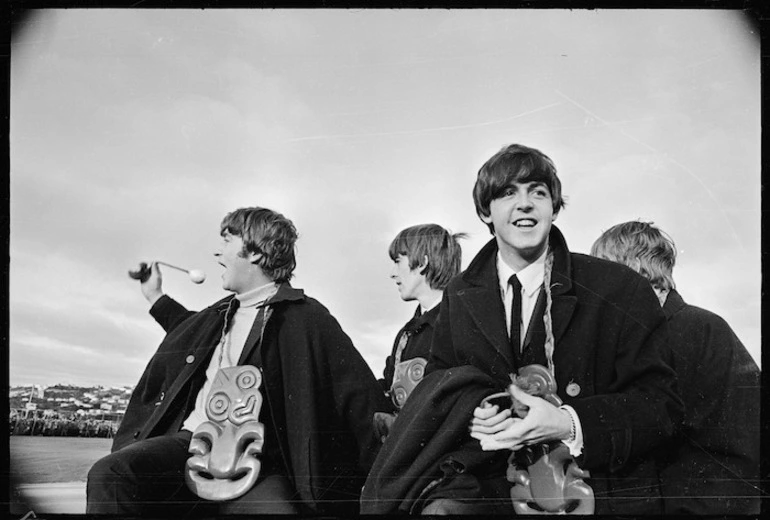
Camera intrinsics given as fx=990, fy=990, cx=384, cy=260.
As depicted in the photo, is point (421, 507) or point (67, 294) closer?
point (421, 507)

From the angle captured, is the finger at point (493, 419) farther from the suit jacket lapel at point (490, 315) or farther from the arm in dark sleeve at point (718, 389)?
the arm in dark sleeve at point (718, 389)

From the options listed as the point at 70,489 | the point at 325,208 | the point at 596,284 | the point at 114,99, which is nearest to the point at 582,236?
the point at 596,284

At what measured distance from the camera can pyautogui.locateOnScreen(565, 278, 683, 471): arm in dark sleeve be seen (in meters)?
3.24

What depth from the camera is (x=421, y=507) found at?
10.8 ft

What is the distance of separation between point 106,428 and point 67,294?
1.62 feet

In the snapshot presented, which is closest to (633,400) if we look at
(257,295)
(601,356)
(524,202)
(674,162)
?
(601,356)

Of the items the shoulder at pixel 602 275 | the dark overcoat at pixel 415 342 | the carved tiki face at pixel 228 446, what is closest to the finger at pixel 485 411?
the dark overcoat at pixel 415 342

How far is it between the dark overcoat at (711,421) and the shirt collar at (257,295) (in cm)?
136

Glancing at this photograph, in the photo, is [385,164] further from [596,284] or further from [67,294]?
[67,294]

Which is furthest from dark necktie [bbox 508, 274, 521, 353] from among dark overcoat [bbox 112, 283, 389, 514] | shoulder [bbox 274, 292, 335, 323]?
shoulder [bbox 274, 292, 335, 323]

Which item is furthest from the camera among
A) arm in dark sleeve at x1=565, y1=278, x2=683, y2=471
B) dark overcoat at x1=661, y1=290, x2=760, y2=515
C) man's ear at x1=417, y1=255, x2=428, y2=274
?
man's ear at x1=417, y1=255, x2=428, y2=274

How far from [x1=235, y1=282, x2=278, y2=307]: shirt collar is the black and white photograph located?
0.7 inches

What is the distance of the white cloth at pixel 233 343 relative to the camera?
3.38m

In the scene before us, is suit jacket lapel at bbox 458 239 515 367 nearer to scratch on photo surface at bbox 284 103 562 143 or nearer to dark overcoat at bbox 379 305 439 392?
dark overcoat at bbox 379 305 439 392
